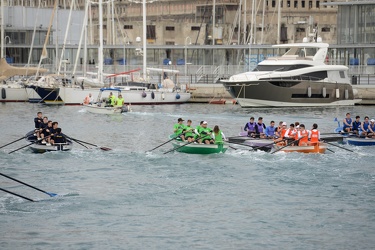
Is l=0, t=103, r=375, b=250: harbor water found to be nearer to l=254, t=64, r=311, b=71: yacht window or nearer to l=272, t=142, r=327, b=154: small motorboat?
l=272, t=142, r=327, b=154: small motorboat

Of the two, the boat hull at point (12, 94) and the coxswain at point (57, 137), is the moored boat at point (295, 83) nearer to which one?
the boat hull at point (12, 94)

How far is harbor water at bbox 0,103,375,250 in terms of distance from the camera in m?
37.7

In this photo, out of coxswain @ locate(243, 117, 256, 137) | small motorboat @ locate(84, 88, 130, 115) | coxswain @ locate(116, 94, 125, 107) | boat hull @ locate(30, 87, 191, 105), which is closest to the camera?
coxswain @ locate(243, 117, 256, 137)

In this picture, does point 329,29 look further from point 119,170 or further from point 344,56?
point 119,170

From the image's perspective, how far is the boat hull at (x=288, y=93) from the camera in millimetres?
83438

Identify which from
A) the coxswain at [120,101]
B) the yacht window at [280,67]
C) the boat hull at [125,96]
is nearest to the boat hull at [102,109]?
the coxswain at [120,101]

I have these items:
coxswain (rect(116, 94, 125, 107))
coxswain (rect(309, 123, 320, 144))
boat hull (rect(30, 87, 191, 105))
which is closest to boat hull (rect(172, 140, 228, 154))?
coxswain (rect(309, 123, 320, 144))

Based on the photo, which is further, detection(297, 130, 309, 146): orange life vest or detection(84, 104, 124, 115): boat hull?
detection(84, 104, 124, 115): boat hull

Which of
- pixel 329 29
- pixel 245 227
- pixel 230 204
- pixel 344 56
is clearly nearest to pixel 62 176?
pixel 230 204

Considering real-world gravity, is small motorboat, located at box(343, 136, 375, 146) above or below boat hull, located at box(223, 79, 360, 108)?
below

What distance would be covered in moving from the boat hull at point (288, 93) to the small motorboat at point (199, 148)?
28.4 meters

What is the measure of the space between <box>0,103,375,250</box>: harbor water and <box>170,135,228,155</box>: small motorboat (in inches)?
11.3

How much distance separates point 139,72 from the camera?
94688 millimetres

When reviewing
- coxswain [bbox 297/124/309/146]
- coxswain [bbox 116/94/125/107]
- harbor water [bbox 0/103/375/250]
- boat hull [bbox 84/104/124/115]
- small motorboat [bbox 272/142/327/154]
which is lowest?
harbor water [bbox 0/103/375/250]
